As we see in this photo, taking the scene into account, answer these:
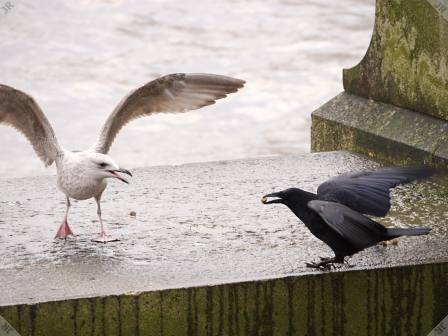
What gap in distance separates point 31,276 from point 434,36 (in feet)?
9.17

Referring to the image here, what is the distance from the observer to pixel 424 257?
5.22 meters

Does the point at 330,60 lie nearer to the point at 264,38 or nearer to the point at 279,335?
the point at 264,38

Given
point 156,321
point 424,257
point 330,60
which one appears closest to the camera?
point 156,321

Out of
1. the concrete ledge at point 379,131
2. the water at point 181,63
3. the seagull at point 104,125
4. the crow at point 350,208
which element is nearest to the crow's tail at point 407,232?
the crow at point 350,208

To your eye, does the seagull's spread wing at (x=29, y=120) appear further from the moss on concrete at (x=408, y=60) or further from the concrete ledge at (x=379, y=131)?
the moss on concrete at (x=408, y=60)

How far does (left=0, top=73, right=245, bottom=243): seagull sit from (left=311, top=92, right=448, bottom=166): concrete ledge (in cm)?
134

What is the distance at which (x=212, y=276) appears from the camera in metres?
5.03

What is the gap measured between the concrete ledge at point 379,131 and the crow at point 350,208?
1.28m

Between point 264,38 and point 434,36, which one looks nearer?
point 434,36

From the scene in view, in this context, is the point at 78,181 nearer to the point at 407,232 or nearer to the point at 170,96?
the point at 170,96

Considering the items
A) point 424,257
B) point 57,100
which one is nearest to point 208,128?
point 57,100

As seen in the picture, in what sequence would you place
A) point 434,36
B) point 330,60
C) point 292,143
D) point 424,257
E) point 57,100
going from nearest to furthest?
point 424,257, point 434,36, point 292,143, point 57,100, point 330,60

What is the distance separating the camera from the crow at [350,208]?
4980 mm

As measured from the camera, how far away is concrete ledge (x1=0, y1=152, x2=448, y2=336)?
4.86 m
